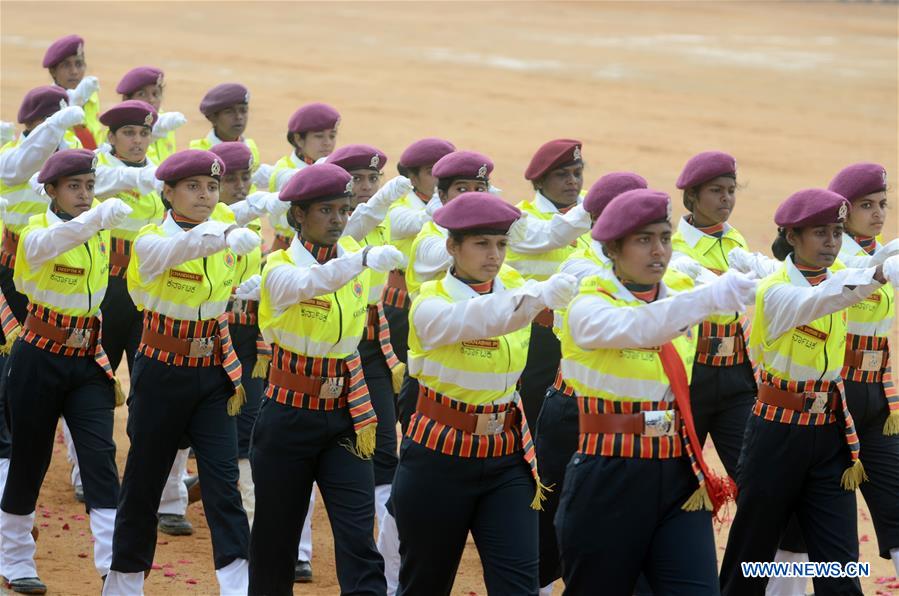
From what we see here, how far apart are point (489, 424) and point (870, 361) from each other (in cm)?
243

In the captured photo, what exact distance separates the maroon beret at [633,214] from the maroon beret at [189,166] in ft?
8.35

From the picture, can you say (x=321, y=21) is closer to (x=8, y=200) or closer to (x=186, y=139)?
(x=186, y=139)

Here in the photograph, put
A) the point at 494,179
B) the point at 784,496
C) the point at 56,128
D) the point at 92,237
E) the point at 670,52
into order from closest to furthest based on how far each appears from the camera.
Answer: the point at 784,496, the point at 92,237, the point at 56,128, the point at 494,179, the point at 670,52

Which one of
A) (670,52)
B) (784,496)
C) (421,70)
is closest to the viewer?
(784,496)

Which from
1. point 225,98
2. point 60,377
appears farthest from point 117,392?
point 225,98

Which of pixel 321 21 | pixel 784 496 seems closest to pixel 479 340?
pixel 784 496

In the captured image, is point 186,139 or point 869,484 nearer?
point 869,484

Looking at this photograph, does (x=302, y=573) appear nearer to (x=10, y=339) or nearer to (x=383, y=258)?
(x=10, y=339)

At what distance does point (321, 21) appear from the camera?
36.2m

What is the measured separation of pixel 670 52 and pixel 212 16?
35.4 feet

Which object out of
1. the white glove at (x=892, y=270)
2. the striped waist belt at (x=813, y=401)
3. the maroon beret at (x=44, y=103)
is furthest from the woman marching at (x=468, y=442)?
the maroon beret at (x=44, y=103)

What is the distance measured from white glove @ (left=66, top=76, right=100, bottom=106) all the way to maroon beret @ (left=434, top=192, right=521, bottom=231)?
209 inches

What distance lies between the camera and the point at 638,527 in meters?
5.96

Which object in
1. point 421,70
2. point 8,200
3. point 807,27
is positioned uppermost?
point 807,27
